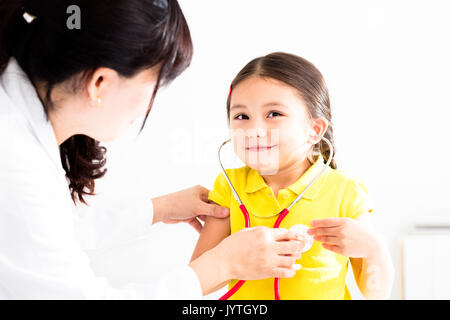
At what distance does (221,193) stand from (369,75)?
24.8 inches

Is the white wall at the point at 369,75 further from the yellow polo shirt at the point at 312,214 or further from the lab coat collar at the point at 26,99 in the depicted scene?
the lab coat collar at the point at 26,99

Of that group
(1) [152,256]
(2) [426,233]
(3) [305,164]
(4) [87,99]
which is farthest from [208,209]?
(2) [426,233]

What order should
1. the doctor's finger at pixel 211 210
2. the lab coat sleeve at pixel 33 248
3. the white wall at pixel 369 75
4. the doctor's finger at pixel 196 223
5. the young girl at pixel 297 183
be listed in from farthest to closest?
the white wall at pixel 369 75, the doctor's finger at pixel 196 223, the doctor's finger at pixel 211 210, the young girl at pixel 297 183, the lab coat sleeve at pixel 33 248

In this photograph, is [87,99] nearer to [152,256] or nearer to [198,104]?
[198,104]

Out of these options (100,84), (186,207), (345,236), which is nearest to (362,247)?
(345,236)

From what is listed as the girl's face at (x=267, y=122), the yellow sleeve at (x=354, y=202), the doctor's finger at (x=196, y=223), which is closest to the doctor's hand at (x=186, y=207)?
the doctor's finger at (x=196, y=223)

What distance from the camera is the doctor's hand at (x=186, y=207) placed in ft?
3.68

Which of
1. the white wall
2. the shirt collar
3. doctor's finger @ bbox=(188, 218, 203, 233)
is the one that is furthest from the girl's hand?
the white wall

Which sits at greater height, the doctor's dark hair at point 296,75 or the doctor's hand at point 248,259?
the doctor's dark hair at point 296,75

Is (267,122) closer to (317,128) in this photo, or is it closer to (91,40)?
(317,128)

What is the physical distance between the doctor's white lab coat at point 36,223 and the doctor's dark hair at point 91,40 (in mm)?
50

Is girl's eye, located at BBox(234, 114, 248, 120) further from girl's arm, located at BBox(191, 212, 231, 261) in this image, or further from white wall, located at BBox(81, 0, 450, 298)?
white wall, located at BBox(81, 0, 450, 298)

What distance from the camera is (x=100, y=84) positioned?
2.73 ft

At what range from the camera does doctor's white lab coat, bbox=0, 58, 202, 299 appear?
744 millimetres
